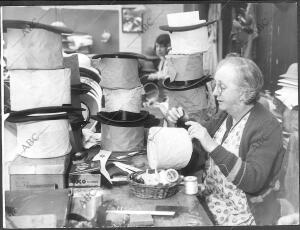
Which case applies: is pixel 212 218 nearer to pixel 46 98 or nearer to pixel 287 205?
pixel 287 205

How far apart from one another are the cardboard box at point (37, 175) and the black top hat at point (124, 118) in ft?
1.23

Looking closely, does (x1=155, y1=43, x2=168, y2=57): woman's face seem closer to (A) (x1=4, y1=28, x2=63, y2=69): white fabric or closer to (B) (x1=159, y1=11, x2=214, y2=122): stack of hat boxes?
(B) (x1=159, y1=11, x2=214, y2=122): stack of hat boxes

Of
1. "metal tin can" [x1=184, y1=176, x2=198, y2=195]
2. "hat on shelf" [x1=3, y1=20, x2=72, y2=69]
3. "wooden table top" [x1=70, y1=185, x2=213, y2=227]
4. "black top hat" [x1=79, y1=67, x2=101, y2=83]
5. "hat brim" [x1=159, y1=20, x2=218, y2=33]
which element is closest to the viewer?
"wooden table top" [x1=70, y1=185, x2=213, y2=227]

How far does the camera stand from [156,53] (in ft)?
7.55

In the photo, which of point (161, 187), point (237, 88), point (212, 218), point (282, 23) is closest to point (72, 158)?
point (161, 187)

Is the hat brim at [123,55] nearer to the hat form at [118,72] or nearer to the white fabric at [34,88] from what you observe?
the hat form at [118,72]

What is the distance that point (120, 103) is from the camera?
7.72 ft

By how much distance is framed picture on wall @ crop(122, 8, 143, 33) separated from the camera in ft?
7.47

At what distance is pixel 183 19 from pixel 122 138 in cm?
77

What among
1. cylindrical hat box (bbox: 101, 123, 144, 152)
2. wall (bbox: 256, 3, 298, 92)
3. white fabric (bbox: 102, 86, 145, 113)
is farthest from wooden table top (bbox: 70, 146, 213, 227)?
wall (bbox: 256, 3, 298, 92)

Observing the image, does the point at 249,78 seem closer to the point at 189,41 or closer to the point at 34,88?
the point at 189,41

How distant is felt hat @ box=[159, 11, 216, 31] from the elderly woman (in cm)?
26

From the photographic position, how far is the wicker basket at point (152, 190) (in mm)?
1924

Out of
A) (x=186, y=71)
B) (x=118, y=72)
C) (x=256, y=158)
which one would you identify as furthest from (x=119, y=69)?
(x=256, y=158)
